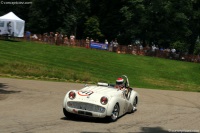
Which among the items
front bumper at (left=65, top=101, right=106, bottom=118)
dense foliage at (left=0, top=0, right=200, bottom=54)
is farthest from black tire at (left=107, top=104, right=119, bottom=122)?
dense foliage at (left=0, top=0, right=200, bottom=54)

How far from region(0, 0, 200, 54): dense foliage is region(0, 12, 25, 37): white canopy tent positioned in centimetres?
1813

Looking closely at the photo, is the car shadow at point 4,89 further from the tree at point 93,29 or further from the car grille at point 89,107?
the tree at point 93,29

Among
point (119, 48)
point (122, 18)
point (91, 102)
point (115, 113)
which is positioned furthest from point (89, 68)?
point (122, 18)

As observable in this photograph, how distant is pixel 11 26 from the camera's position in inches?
1630

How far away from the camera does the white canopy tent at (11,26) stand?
Result: 1630 inches

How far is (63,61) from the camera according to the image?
3152 centimetres

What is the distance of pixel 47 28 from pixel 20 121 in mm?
53031

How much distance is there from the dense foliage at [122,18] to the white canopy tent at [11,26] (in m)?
18.1

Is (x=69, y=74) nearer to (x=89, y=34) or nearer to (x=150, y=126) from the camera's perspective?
(x=150, y=126)

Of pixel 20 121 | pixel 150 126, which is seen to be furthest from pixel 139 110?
pixel 20 121

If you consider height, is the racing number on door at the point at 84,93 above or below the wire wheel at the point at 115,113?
above

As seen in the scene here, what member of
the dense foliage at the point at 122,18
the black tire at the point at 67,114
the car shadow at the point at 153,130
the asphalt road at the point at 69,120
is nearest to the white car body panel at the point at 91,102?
the black tire at the point at 67,114

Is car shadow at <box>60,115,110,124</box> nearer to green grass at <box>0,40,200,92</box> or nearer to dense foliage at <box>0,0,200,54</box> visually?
green grass at <box>0,40,200,92</box>

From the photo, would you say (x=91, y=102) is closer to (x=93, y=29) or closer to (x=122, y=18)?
(x=93, y=29)
